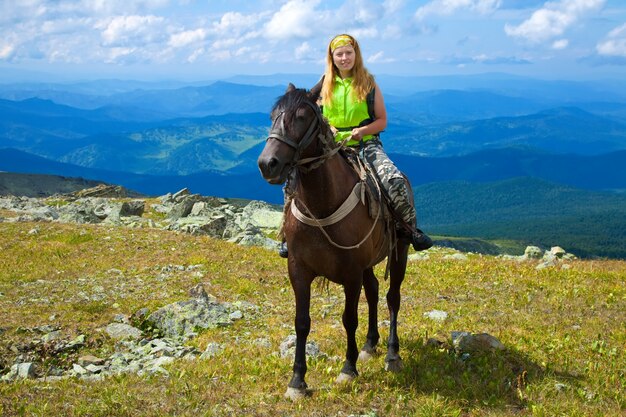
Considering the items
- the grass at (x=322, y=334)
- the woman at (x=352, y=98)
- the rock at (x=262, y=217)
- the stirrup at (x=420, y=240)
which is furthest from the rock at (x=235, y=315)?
the rock at (x=262, y=217)

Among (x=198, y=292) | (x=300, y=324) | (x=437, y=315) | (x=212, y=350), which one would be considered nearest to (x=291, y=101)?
(x=300, y=324)

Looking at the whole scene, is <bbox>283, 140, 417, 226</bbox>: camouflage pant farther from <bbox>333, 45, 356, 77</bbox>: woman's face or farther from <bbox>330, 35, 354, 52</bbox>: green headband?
<bbox>330, 35, 354, 52</bbox>: green headband

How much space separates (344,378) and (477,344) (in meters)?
2.97

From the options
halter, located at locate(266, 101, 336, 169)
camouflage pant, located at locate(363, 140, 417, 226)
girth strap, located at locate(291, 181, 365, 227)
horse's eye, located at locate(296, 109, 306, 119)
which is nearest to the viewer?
halter, located at locate(266, 101, 336, 169)

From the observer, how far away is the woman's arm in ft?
28.2

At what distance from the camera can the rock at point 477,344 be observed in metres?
10.1

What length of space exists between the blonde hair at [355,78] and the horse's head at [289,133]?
144 centimetres

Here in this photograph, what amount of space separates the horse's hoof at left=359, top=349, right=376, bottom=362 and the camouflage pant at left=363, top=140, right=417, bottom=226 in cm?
269

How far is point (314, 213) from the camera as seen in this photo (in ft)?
25.4

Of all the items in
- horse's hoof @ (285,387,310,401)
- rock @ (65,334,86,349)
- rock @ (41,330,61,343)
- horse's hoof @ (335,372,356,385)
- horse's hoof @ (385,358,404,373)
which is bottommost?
rock @ (65,334,86,349)

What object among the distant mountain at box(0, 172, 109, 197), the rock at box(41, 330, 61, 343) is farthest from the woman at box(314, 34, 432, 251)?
the distant mountain at box(0, 172, 109, 197)

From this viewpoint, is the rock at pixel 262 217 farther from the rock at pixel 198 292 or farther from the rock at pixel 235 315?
the rock at pixel 235 315

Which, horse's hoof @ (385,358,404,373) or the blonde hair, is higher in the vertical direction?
the blonde hair

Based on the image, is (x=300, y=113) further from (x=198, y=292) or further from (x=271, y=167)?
(x=198, y=292)
